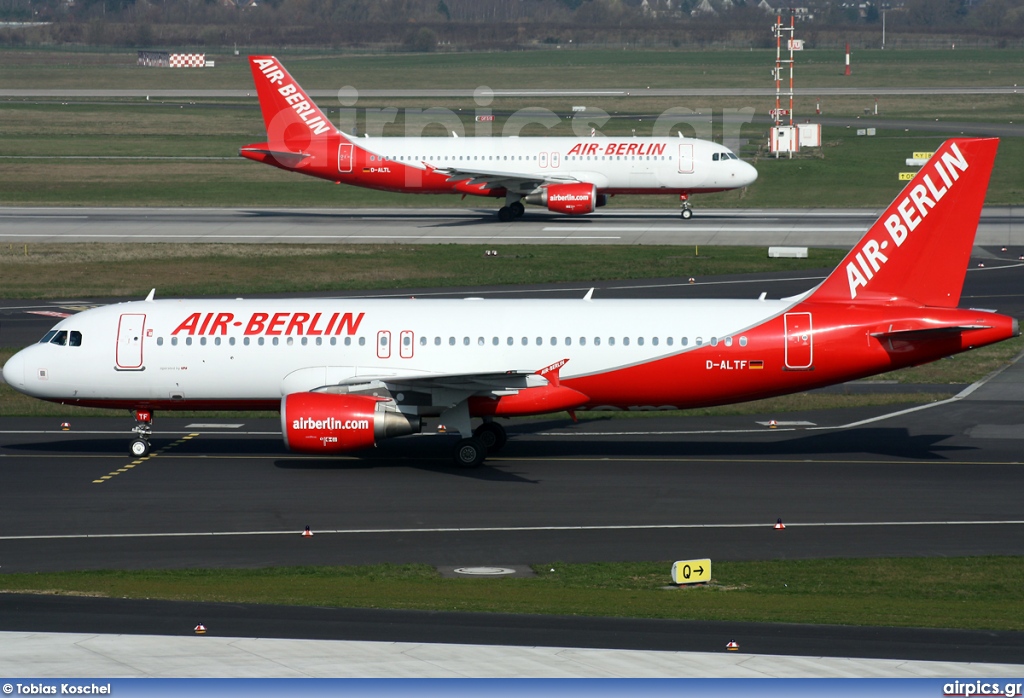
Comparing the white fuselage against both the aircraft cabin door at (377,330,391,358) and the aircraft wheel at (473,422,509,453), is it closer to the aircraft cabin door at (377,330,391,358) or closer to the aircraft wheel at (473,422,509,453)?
the aircraft cabin door at (377,330,391,358)

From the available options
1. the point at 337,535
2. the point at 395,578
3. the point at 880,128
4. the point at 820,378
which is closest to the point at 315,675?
the point at 395,578

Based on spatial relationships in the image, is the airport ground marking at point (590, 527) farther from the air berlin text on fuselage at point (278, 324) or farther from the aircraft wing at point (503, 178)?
the aircraft wing at point (503, 178)

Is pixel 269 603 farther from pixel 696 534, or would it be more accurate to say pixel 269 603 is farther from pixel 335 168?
pixel 335 168

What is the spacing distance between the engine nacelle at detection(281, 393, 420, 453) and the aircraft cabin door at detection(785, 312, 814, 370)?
403 inches

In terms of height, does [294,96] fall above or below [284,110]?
above

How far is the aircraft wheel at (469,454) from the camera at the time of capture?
3472 cm

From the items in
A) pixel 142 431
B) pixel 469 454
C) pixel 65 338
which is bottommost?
pixel 469 454

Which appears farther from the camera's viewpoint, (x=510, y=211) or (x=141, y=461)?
(x=510, y=211)

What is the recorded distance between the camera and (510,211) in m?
84.1

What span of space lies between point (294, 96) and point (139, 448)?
50.0 meters

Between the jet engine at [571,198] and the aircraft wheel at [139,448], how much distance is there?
1919 inches

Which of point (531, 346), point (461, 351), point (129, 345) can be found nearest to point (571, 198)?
point (531, 346)

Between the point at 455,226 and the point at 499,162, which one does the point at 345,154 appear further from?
the point at 499,162

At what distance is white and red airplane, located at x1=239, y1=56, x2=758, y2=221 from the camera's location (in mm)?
82375
